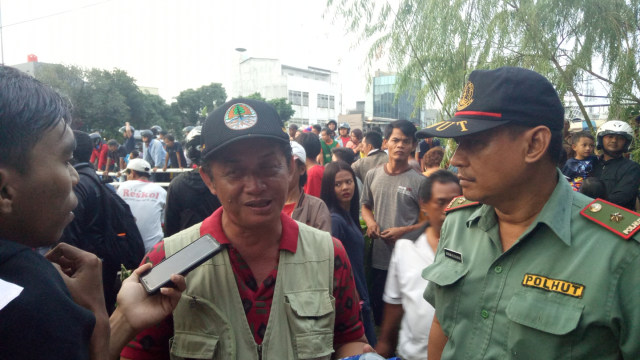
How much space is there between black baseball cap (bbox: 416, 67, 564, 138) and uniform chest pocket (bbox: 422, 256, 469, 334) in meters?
0.57

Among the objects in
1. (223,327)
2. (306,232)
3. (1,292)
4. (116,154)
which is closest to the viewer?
(1,292)

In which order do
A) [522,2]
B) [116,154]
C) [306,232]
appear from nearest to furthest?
[306,232] → [522,2] → [116,154]

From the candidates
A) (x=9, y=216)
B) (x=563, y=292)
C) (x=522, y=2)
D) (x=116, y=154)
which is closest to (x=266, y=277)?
(x=9, y=216)

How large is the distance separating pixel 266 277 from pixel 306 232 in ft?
0.87

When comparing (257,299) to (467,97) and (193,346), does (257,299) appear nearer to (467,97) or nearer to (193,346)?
(193,346)

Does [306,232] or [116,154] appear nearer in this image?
[306,232]

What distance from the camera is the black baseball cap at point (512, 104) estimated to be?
1.50m

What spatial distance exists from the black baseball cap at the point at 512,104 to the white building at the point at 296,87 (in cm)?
5783

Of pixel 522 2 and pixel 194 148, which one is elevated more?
pixel 522 2

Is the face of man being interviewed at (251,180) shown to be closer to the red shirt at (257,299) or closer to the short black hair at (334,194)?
the red shirt at (257,299)

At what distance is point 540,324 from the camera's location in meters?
1.38

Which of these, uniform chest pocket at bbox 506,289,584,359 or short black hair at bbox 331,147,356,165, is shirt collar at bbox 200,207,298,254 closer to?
uniform chest pocket at bbox 506,289,584,359

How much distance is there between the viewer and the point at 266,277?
158cm

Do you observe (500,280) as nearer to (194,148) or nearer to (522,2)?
(194,148)
